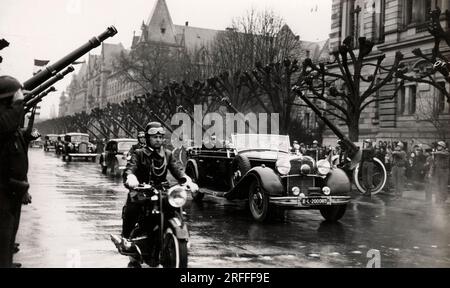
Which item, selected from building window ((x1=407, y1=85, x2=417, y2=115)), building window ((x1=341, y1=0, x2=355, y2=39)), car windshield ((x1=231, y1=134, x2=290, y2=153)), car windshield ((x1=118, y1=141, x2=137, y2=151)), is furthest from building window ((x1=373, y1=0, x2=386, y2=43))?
car windshield ((x1=231, y1=134, x2=290, y2=153))

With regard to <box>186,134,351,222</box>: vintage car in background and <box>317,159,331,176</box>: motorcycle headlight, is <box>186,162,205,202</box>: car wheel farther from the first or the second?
<box>317,159,331,176</box>: motorcycle headlight

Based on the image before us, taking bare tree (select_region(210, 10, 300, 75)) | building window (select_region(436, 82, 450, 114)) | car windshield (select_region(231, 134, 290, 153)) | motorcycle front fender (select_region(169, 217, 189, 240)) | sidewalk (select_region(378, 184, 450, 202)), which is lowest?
sidewalk (select_region(378, 184, 450, 202))

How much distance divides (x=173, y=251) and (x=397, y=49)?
25457 millimetres

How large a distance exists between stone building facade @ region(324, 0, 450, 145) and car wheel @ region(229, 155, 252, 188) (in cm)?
1236

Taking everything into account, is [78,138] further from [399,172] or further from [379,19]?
[399,172]

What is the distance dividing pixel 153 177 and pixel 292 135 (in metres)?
26.1

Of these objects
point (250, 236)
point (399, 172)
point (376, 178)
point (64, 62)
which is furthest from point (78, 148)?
point (64, 62)

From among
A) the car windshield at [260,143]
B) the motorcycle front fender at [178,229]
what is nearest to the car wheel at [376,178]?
the car windshield at [260,143]

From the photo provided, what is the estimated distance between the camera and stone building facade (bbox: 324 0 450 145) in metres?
23.6

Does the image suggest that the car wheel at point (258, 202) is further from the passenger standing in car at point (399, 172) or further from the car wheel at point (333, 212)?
the passenger standing in car at point (399, 172)

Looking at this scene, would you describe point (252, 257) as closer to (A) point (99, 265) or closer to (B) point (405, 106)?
(A) point (99, 265)

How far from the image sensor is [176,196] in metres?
5.33
